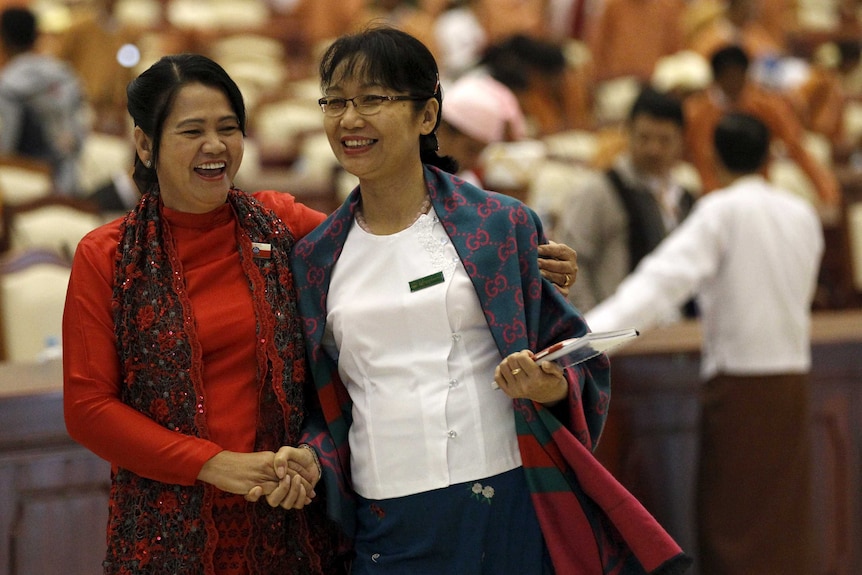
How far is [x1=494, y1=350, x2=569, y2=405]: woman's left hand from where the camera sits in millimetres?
1697

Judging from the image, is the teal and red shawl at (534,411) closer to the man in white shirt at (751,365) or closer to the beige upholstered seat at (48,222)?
the man in white shirt at (751,365)

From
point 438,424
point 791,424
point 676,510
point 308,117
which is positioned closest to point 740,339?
point 791,424

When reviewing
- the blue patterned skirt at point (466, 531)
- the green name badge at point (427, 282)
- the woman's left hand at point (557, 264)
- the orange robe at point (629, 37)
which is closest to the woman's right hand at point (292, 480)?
the blue patterned skirt at point (466, 531)

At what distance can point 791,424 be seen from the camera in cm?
342

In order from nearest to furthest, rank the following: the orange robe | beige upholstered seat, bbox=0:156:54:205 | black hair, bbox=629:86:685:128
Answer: black hair, bbox=629:86:685:128 < beige upholstered seat, bbox=0:156:54:205 < the orange robe

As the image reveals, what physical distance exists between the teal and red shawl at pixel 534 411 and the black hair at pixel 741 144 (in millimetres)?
1778

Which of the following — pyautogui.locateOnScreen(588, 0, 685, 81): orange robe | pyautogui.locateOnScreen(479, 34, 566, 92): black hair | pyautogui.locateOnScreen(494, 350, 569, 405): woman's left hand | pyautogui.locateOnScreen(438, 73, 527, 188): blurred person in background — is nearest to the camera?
pyautogui.locateOnScreen(494, 350, 569, 405): woman's left hand

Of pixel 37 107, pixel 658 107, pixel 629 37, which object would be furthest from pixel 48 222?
pixel 629 37

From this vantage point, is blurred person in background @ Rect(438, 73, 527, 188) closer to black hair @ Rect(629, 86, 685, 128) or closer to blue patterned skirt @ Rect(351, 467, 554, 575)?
black hair @ Rect(629, 86, 685, 128)

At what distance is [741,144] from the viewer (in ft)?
11.5

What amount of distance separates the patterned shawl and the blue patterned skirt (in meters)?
0.14

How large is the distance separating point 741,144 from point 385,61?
76.9 inches

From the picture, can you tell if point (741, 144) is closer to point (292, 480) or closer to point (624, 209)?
point (624, 209)

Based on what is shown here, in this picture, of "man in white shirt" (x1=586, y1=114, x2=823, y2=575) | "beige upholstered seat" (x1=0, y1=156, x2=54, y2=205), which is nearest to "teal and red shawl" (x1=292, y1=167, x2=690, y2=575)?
"man in white shirt" (x1=586, y1=114, x2=823, y2=575)
